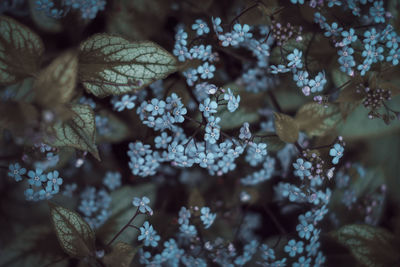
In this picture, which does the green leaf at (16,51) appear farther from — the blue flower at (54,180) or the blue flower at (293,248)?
the blue flower at (293,248)

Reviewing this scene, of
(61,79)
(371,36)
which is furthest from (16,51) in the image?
(371,36)

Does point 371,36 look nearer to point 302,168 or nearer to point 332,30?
point 332,30

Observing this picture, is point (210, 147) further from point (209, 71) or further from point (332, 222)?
point (332, 222)

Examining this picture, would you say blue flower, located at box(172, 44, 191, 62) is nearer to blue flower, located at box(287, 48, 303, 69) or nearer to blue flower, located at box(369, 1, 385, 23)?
blue flower, located at box(287, 48, 303, 69)

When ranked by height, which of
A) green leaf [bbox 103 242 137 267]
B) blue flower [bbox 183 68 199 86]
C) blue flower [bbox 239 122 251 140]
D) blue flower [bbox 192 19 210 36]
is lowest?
green leaf [bbox 103 242 137 267]

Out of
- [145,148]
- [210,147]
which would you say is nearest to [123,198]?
[145,148]

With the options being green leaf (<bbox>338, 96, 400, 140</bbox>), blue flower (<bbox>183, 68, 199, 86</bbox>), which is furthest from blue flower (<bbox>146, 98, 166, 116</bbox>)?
green leaf (<bbox>338, 96, 400, 140</bbox>)
